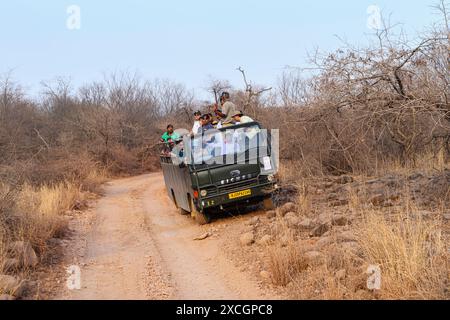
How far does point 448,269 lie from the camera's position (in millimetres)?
4781

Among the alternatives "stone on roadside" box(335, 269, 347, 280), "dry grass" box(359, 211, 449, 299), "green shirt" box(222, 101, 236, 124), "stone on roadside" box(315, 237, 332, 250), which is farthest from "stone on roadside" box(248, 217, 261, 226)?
"stone on roadside" box(335, 269, 347, 280)

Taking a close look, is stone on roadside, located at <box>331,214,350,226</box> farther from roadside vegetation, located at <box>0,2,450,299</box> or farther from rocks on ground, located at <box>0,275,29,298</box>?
rocks on ground, located at <box>0,275,29,298</box>

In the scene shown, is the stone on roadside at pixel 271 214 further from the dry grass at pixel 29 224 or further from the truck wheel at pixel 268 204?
the dry grass at pixel 29 224

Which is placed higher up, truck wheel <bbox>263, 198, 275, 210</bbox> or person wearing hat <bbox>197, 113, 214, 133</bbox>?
person wearing hat <bbox>197, 113, 214, 133</bbox>

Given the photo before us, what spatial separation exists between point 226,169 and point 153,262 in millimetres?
A: 2909

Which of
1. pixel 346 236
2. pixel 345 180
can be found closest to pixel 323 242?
pixel 346 236

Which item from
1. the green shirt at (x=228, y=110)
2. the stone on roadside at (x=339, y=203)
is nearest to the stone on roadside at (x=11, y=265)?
the stone on roadside at (x=339, y=203)

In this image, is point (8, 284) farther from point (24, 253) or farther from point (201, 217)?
point (201, 217)

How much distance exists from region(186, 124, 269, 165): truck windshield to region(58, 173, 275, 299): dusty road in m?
1.47

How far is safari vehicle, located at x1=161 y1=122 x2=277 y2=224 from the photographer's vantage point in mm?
A: 9477

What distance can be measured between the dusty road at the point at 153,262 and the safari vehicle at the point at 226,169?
26.6 inches

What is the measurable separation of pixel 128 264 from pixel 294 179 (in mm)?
6167
